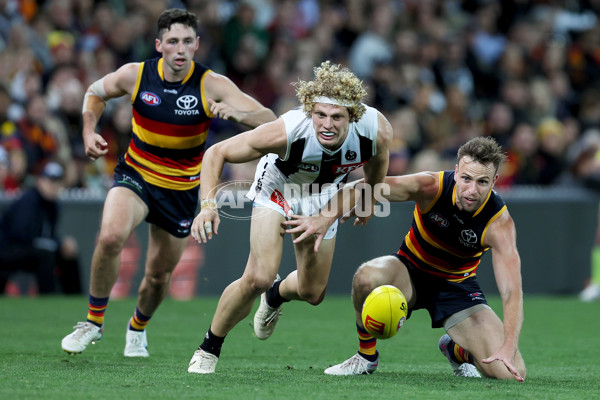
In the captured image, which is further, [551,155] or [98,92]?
[551,155]

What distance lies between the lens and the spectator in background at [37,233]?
1195cm

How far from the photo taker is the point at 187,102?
7594 mm

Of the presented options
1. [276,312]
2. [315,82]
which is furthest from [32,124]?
[315,82]

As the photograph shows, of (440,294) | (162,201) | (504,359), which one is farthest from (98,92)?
(504,359)

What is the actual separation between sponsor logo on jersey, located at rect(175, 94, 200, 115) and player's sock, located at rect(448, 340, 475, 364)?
8.79 feet

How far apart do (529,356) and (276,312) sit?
2194 millimetres

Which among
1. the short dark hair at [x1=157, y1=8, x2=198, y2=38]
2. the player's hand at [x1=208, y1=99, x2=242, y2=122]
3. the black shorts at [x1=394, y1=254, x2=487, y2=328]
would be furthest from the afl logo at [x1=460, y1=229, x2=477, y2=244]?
the short dark hair at [x1=157, y1=8, x2=198, y2=38]

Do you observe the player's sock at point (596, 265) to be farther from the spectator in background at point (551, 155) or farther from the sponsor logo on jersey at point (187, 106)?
the sponsor logo on jersey at point (187, 106)

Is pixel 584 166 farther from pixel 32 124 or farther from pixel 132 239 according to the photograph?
pixel 32 124

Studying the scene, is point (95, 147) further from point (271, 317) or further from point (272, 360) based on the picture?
point (272, 360)

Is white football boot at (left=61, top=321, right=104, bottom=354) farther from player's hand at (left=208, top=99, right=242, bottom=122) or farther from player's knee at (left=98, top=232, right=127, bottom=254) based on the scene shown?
player's hand at (left=208, top=99, right=242, bottom=122)

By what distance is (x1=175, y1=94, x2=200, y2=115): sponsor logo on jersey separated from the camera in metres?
7.59

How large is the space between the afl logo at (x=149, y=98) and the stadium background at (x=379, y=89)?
498 cm

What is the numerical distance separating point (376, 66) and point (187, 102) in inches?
310
